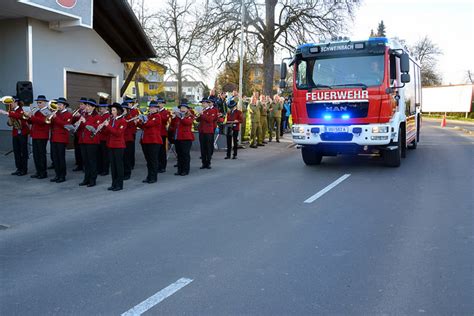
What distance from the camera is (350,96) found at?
36.1 ft

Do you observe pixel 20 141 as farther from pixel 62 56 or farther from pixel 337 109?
pixel 337 109

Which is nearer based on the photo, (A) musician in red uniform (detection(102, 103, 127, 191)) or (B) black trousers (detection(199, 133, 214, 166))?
(A) musician in red uniform (detection(102, 103, 127, 191))

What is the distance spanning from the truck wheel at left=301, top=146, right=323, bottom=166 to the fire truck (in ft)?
0.92

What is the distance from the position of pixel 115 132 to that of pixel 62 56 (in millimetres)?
6189

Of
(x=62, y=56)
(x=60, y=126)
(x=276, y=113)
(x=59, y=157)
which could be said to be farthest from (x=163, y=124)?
(x=276, y=113)

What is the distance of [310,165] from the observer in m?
12.6

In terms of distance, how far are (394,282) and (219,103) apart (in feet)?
43.8

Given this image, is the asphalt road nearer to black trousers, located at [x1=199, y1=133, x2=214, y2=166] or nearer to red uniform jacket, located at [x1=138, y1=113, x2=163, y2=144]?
red uniform jacket, located at [x1=138, y1=113, x2=163, y2=144]

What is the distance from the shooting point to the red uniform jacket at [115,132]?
9.37 meters

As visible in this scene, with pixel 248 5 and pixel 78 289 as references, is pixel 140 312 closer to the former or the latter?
pixel 78 289

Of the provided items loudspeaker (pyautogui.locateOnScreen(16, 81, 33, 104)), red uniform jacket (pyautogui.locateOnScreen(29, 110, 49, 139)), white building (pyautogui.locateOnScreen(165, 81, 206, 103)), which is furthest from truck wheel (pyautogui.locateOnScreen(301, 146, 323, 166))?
white building (pyautogui.locateOnScreen(165, 81, 206, 103))

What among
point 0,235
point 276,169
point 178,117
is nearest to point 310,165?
point 276,169

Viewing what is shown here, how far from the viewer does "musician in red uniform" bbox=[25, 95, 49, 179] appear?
10.2 m

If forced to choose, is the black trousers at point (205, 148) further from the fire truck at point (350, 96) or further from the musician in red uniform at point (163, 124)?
the fire truck at point (350, 96)
